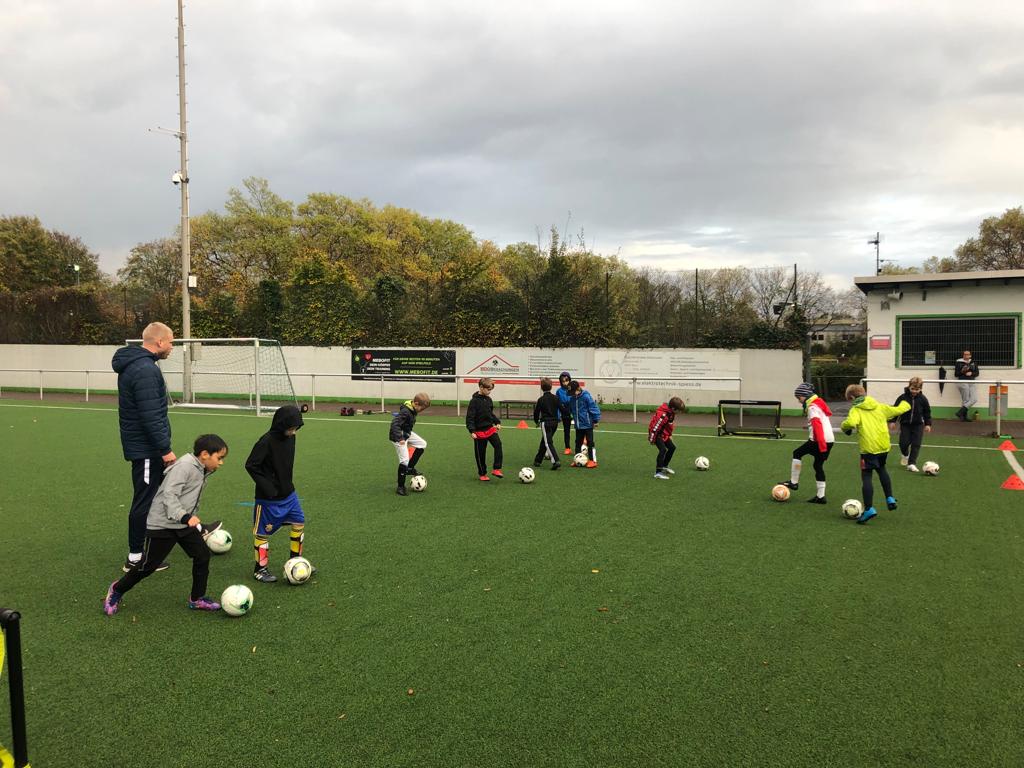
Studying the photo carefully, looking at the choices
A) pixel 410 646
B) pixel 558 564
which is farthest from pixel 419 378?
pixel 410 646

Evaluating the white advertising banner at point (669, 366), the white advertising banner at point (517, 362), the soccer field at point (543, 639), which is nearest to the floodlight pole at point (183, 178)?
the white advertising banner at point (517, 362)

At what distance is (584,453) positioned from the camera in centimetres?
1209

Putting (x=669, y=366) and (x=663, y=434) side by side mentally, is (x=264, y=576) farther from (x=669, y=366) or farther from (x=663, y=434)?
(x=669, y=366)

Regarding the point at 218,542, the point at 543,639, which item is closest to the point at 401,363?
the point at 218,542

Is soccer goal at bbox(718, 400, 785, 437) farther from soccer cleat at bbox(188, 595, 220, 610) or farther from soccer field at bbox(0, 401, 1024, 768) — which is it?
soccer cleat at bbox(188, 595, 220, 610)

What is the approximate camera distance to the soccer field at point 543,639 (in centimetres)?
342

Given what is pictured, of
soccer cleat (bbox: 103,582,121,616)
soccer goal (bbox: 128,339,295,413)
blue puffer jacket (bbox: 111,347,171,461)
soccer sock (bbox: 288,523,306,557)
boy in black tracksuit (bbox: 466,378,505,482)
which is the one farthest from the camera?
soccer goal (bbox: 128,339,295,413)

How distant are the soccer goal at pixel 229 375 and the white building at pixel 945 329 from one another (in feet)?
61.3

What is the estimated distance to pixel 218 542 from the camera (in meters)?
6.56

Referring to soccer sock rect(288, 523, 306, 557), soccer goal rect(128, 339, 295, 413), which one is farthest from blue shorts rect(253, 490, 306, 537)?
soccer goal rect(128, 339, 295, 413)

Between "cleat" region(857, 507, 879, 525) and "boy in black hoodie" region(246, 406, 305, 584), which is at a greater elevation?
"boy in black hoodie" region(246, 406, 305, 584)

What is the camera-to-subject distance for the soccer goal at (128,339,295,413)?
79.7 feet

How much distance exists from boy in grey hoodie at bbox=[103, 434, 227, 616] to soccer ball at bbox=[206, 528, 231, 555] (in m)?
1.39

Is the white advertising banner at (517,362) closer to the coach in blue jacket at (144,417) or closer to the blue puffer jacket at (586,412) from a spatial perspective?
the blue puffer jacket at (586,412)
